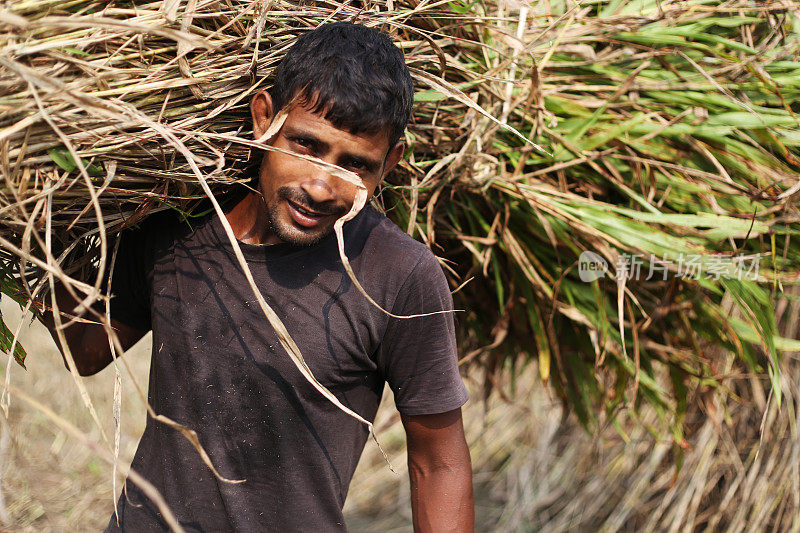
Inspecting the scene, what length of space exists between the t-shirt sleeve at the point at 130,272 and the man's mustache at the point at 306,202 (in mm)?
316

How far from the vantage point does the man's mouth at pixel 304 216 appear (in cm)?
111

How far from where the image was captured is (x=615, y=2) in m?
1.76

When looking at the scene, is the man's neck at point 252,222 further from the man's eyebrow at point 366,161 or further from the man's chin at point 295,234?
the man's eyebrow at point 366,161

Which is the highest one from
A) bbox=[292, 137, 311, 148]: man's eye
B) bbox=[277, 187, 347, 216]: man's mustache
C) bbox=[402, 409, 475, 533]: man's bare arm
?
bbox=[292, 137, 311, 148]: man's eye

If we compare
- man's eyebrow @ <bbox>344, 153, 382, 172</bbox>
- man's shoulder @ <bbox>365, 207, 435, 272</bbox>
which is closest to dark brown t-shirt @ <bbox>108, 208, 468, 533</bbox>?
man's shoulder @ <bbox>365, 207, 435, 272</bbox>

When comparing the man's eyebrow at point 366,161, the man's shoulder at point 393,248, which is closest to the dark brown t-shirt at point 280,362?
the man's shoulder at point 393,248

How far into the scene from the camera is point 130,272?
1.30 metres

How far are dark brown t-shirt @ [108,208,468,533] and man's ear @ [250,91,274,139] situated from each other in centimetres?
18

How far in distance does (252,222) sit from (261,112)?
18 centimetres

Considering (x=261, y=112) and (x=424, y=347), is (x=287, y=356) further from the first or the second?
(x=261, y=112)

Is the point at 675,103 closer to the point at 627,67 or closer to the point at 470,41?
the point at 627,67

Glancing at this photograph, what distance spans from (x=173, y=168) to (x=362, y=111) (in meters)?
0.30

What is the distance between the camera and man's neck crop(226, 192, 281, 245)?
47.6 inches

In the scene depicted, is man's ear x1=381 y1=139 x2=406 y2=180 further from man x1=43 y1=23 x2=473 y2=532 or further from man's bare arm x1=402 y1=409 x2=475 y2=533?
man's bare arm x1=402 y1=409 x2=475 y2=533
